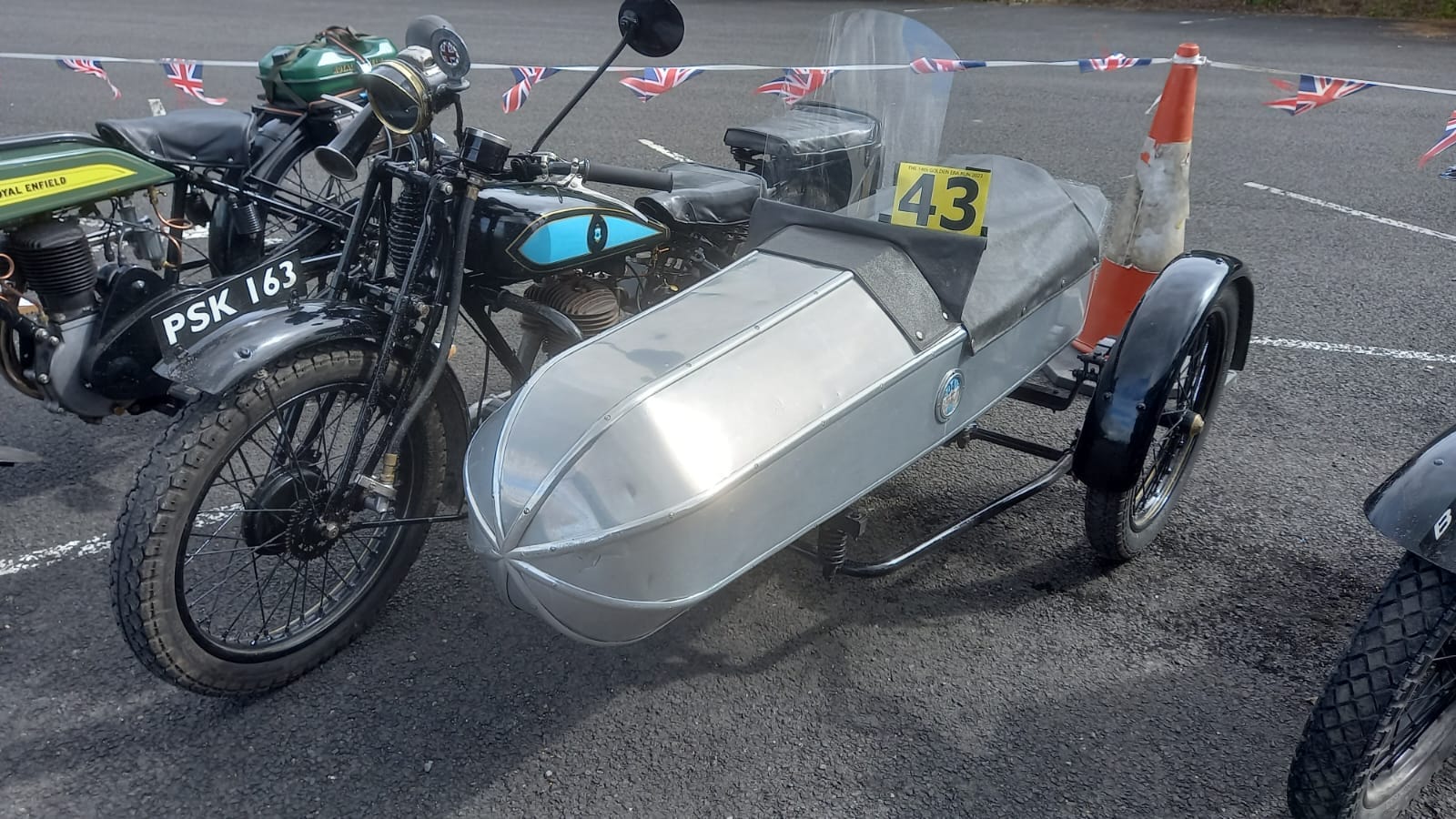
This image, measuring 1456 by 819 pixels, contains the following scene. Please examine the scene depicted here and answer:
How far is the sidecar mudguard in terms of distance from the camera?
2275mm

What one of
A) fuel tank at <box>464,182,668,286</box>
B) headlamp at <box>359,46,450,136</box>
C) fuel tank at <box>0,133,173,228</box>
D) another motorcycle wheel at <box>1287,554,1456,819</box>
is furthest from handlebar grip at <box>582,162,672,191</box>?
another motorcycle wheel at <box>1287,554,1456,819</box>

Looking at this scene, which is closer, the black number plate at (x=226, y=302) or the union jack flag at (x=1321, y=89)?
the black number plate at (x=226, y=302)

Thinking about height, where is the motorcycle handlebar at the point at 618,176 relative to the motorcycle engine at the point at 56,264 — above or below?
above

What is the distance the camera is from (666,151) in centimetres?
730

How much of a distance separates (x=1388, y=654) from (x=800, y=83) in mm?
2385

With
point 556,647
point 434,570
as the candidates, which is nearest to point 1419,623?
point 556,647

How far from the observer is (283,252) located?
10.8 feet

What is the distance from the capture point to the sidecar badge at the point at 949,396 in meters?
2.47

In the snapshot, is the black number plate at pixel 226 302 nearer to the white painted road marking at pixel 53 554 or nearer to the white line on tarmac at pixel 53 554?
the white line on tarmac at pixel 53 554

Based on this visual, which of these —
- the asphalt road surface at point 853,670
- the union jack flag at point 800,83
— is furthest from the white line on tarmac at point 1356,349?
the union jack flag at point 800,83

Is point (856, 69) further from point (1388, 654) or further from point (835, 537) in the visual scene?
point (1388, 654)

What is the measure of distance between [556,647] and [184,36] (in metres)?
11.4

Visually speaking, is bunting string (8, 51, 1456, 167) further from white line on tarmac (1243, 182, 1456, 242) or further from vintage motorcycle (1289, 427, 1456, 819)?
vintage motorcycle (1289, 427, 1456, 819)

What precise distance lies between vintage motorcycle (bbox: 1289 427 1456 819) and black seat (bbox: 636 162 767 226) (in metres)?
1.79
